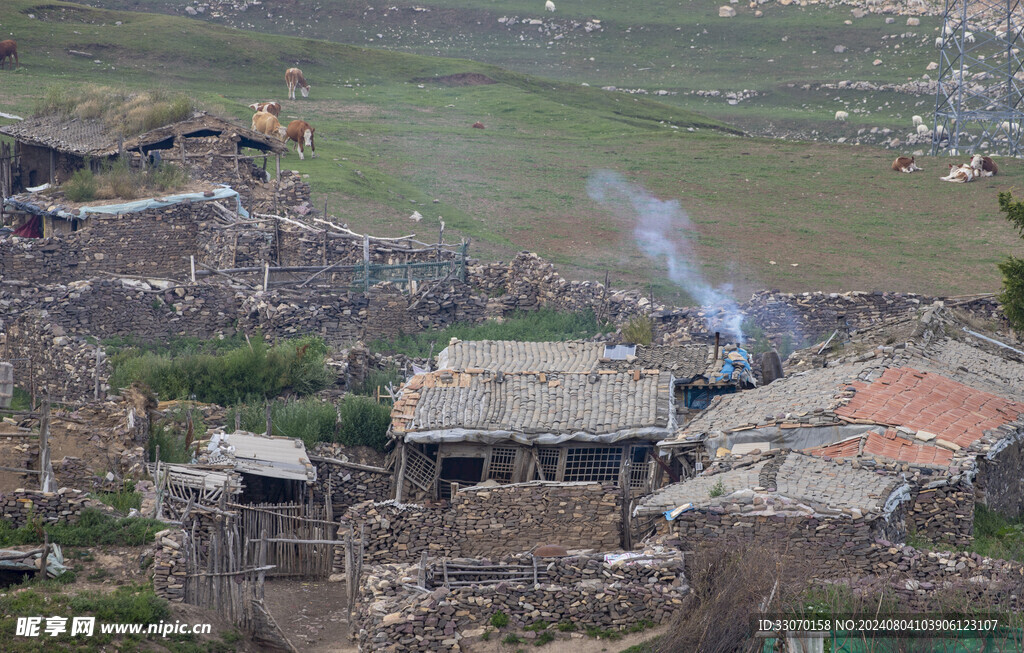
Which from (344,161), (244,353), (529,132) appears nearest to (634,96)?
(529,132)

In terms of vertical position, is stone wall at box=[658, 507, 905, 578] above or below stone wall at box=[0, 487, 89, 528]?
above

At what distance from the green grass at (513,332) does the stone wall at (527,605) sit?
1514cm

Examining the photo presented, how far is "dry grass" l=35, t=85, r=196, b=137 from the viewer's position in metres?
37.5

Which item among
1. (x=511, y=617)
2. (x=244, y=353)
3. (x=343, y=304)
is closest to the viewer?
(x=511, y=617)

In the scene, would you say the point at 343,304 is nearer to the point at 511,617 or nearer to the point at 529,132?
the point at 511,617

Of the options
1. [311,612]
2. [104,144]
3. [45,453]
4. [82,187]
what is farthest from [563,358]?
[104,144]

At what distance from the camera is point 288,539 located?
18.3 meters

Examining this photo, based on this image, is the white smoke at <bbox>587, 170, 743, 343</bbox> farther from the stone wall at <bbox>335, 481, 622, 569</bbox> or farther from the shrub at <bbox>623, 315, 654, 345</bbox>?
the stone wall at <bbox>335, 481, 622, 569</bbox>

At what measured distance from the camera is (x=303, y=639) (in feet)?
51.7

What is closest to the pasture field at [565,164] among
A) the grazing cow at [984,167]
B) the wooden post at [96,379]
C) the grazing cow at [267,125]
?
the grazing cow at [984,167]

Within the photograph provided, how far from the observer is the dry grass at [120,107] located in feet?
123

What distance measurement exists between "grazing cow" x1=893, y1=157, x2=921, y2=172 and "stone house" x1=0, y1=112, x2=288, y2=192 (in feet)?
74.4

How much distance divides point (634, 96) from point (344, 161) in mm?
32994

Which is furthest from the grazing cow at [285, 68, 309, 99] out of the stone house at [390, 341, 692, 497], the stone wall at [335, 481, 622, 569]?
the stone wall at [335, 481, 622, 569]
